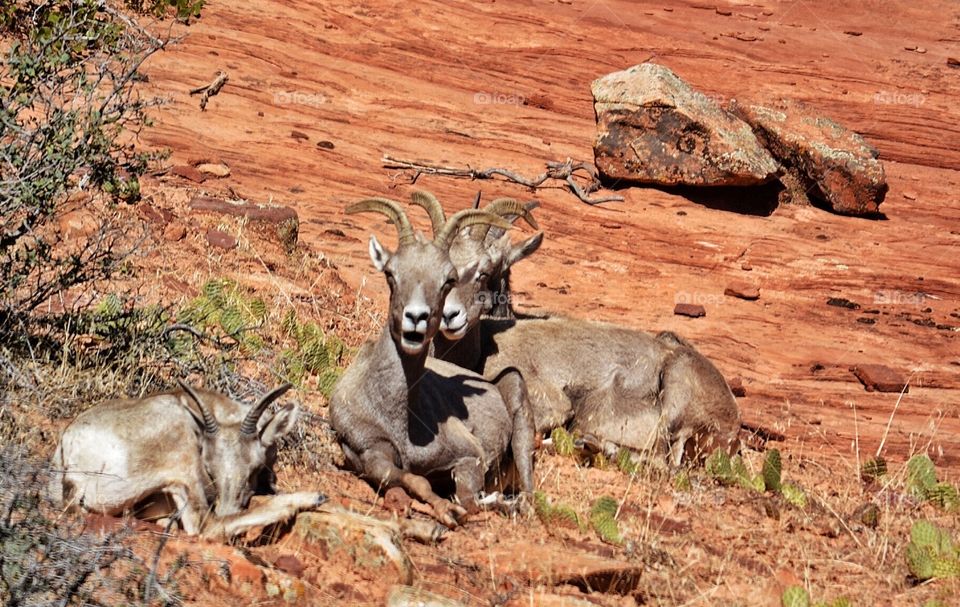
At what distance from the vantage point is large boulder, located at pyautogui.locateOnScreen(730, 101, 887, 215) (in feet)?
65.6

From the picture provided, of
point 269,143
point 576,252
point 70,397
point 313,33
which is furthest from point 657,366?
point 313,33

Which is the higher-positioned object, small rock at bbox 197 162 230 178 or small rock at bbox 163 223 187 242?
small rock at bbox 163 223 187 242

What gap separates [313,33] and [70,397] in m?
16.6

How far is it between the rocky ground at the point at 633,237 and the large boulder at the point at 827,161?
1.10ft

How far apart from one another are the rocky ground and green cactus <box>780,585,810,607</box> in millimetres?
146

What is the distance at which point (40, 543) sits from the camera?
563 cm

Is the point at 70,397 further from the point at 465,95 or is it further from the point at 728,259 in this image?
the point at 465,95

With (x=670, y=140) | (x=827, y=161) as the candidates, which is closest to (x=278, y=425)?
(x=670, y=140)

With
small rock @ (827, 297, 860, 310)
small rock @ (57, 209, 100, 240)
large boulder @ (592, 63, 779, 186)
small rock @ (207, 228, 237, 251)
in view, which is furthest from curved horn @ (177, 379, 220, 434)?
large boulder @ (592, 63, 779, 186)

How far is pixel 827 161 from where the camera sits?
20.0 meters

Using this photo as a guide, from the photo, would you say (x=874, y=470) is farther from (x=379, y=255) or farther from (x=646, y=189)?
(x=646, y=189)

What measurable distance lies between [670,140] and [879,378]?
6.18 m

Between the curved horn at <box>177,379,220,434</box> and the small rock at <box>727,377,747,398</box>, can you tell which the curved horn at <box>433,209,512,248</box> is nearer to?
the curved horn at <box>177,379,220,434</box>

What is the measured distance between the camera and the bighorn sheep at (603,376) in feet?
34.7
